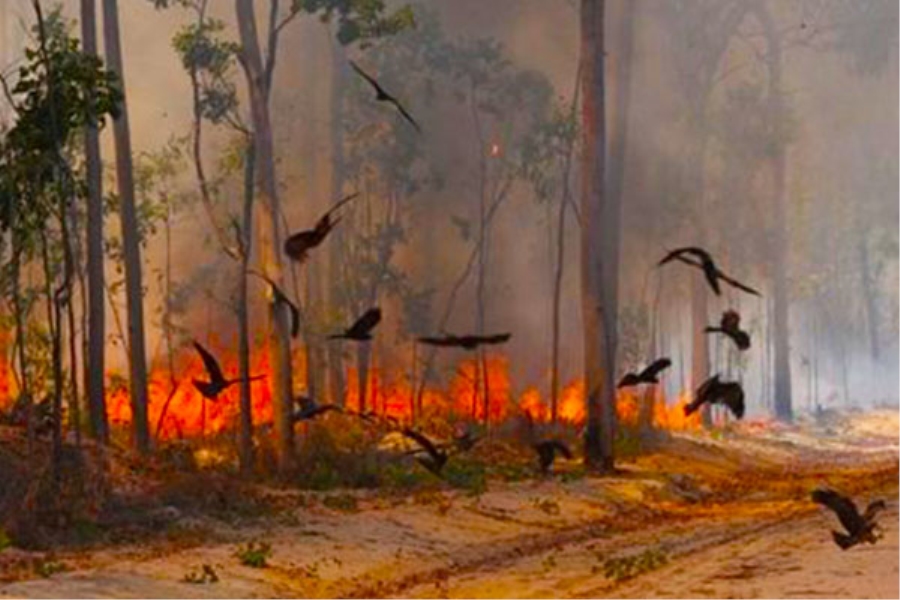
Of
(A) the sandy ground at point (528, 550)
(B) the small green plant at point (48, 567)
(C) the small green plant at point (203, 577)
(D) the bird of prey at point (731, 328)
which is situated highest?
(D) the bird of prey at point (731, 328)

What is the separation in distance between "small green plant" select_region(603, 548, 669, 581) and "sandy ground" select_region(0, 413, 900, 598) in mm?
84

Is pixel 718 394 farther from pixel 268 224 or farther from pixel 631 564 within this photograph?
pixel 268 224

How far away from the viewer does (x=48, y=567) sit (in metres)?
16.9

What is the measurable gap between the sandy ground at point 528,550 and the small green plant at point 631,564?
0.27 ft

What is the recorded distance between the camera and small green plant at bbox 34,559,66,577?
54.5ft

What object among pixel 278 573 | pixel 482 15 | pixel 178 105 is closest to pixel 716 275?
pixel 278 573

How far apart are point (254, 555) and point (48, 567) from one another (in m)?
2.27

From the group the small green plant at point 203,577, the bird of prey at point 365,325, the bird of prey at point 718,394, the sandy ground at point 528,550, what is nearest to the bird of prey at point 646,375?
the bird of prey at point 718,394

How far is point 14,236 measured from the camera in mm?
21547

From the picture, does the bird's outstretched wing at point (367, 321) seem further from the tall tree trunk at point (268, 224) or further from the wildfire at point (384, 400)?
the wildfire at point (384, 400)

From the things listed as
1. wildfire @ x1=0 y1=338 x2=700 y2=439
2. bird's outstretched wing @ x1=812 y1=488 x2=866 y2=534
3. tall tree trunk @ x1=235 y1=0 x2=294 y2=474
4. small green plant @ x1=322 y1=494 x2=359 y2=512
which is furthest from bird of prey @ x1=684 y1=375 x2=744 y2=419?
wildfire @ x1=0 y1=338 x2=700 y2=439

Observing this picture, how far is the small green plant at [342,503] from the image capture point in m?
23.7

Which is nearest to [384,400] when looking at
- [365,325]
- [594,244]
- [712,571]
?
[594,244]

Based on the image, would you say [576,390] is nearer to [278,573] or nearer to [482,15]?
[482,15]
